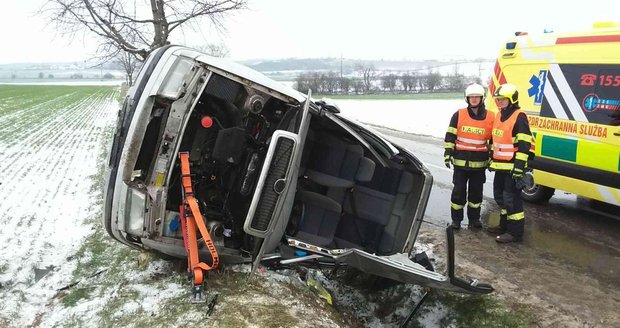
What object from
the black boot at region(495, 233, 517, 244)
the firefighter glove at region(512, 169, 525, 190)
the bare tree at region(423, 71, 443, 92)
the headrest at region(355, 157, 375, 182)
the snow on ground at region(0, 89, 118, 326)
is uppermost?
the bare tree at region(423, 71, 443, 92)

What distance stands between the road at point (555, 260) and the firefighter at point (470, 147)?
388mm

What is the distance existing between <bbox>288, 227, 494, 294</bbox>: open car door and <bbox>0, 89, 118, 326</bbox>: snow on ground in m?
2.31

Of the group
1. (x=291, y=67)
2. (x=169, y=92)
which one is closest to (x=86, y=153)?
(x=169, y=92)

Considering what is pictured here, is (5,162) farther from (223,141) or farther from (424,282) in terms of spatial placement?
(424,282)

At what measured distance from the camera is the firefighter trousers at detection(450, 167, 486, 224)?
5.14 metres

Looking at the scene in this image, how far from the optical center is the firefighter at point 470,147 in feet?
16.3

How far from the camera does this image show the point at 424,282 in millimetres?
3486

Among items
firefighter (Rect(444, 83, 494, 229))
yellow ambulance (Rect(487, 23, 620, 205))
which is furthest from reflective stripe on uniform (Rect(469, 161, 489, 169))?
yellow ambulance (Rect(487, 23, 620, 205))

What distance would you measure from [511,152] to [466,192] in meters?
0.75

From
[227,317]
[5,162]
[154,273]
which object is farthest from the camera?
[5,162]

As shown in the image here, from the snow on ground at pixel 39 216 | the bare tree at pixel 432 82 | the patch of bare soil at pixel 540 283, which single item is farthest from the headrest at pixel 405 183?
the bare tree at pixel 432 82

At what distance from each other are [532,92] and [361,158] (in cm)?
276

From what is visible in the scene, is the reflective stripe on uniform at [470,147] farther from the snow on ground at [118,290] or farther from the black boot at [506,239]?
the snow on ground at [118,290]

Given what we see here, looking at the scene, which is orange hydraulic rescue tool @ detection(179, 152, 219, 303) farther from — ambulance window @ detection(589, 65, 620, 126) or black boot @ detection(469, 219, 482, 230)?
ambulance window @ detection(589, 65, 620, 126)
